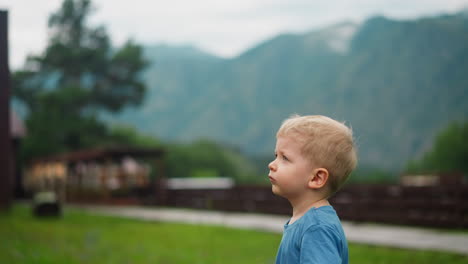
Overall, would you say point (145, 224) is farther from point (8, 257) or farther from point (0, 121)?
point (8, 257)

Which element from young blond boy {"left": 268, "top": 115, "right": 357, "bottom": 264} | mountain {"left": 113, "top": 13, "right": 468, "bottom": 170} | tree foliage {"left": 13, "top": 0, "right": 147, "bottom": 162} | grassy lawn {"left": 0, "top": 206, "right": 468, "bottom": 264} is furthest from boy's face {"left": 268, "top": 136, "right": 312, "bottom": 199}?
mountain {"left": 113, "top": 13, "right": 468, "bottom": 170}

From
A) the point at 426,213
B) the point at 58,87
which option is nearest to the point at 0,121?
the point at 426,213

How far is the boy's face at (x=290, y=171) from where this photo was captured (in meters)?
2.04

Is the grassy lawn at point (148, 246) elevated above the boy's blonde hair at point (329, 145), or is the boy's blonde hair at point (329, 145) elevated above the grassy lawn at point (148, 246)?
the boy's blonde hair at point (329, 145)

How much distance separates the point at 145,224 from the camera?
13438 mm

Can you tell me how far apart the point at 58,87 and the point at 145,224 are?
2868cm

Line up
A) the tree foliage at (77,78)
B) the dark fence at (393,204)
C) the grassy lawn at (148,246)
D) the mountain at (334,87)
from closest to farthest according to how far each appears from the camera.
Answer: the grassy lawn at (148,246)
the dark fence at (393,204)
the tree foliage at (77,78)
the mountain at (334,87)

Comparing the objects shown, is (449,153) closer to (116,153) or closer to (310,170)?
(116,153)

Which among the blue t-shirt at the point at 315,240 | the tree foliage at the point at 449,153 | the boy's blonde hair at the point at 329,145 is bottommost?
the tree foliage at the point at 449,153

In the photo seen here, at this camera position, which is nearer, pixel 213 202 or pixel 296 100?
pixel 213 202

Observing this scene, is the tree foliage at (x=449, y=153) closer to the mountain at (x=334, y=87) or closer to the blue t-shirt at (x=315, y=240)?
the mountain at (x=334, y=87)

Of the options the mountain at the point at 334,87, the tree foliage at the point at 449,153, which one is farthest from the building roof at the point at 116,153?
the mountain at the point at 334,87

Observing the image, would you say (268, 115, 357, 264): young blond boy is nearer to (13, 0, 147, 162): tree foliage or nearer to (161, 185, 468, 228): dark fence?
(161, 185, 468, 228): dark fence

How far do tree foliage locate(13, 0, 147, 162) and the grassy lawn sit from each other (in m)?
23.4
